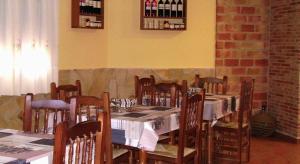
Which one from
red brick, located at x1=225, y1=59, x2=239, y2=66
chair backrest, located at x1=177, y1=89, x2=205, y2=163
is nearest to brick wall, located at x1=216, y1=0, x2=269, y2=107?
red brick, located at x1=225, y1=59, x2=239, y2=66

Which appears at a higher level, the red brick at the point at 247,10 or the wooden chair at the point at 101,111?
the red brick at the point at 247,10

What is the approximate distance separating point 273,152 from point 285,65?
1404 millimetres

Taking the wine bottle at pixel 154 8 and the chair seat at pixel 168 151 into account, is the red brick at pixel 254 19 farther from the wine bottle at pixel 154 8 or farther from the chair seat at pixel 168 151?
the chair seat at pixel 168 151

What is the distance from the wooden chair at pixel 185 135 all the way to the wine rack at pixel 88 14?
2.27 meters

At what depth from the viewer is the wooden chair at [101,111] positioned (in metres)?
2.83

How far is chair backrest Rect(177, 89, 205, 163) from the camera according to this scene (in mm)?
3436

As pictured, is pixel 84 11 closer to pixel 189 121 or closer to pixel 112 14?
pixel 112 14

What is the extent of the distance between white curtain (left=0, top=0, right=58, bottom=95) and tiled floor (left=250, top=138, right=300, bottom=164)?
8.31 feet

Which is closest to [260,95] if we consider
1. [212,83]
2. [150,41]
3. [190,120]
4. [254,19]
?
[254,19]

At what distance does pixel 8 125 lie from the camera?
4.73 metres

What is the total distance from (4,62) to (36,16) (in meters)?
0.64

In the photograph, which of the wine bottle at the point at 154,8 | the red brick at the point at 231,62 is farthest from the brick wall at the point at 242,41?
the wine bottle at the point at 154,8

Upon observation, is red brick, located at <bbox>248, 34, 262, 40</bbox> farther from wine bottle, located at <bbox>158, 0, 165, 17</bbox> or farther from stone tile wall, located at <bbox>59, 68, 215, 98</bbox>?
wine bottle, located at <bbox>158, 0, 165, 17</bbox>

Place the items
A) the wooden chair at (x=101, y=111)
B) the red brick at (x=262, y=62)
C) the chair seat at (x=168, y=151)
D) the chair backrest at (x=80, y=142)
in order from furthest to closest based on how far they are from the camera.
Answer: the red brick at (x=262, y=62) < the chair seat at (x=168, y=151) < the wooden chair at (x=101, y=111) < the chair backrest at (x=80, y=142)
